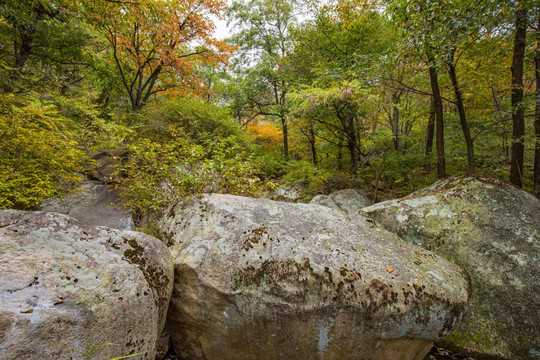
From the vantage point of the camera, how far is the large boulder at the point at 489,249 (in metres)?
2.75

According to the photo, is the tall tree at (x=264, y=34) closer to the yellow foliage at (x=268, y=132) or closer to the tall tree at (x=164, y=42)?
the yellow foliage at (x=268, y=132)

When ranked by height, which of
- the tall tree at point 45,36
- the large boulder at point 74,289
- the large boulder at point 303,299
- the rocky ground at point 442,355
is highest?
the tall tree at point 45,36

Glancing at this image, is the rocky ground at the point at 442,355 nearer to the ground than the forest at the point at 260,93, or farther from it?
nearer to the ground

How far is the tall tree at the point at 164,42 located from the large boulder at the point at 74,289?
6.65m

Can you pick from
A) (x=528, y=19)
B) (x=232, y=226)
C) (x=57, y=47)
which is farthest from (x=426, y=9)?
(x=57, y=47)

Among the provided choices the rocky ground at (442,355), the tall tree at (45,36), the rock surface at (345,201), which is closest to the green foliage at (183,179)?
the rock surface at (345,201)

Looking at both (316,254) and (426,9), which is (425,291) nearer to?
(316,254)

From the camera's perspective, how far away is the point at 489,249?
3.07 metres

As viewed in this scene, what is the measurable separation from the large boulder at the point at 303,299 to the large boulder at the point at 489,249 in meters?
0.49

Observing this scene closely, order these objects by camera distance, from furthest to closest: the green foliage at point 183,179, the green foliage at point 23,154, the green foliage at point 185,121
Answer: the green foliage at point 185,121 → the green foliage at point 183,179 → the green foliage at point 23,154

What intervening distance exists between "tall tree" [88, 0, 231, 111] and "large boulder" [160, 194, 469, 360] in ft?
23.6

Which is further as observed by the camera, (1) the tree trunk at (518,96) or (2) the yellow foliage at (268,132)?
(2) the yellow foliage at (268,132)

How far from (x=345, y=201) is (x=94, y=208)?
7.39 metres

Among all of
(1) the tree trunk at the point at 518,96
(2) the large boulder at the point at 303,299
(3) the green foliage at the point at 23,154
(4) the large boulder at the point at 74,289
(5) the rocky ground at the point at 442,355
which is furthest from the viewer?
(1) the tree trunk at the point at 518,96
